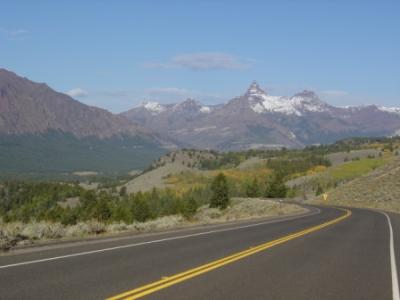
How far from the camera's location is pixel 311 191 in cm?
14538

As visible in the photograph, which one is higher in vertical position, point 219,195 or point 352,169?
point 352,169

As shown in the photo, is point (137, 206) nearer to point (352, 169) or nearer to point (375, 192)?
point (375, 192)

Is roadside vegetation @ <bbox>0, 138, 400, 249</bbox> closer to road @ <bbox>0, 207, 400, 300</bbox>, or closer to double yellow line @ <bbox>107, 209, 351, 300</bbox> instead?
road @ <bbox>0, 207, 400, 300</bbox>

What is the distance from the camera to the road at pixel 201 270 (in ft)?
35.2

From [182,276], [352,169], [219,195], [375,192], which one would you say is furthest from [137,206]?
[352,169]

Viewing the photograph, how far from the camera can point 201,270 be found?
523 inches

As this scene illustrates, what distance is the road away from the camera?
10742 millimetres

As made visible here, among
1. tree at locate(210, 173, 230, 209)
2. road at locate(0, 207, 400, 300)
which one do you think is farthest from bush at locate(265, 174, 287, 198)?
road at locate(0, 207, 400, 300)

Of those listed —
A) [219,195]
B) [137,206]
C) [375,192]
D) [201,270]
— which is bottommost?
[137,206]

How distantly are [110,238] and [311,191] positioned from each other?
128 metres

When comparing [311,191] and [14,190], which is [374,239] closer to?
[311,191]

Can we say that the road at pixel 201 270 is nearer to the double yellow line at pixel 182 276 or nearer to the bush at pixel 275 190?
the double yellow line at pixel 182 276

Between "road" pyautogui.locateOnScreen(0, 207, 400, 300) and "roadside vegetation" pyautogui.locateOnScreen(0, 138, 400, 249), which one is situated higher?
"road" pyautogui.locateOnScreen(0, 207, 400, 300)

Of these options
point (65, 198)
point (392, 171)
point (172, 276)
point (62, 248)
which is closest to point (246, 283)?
point (172, 276)
